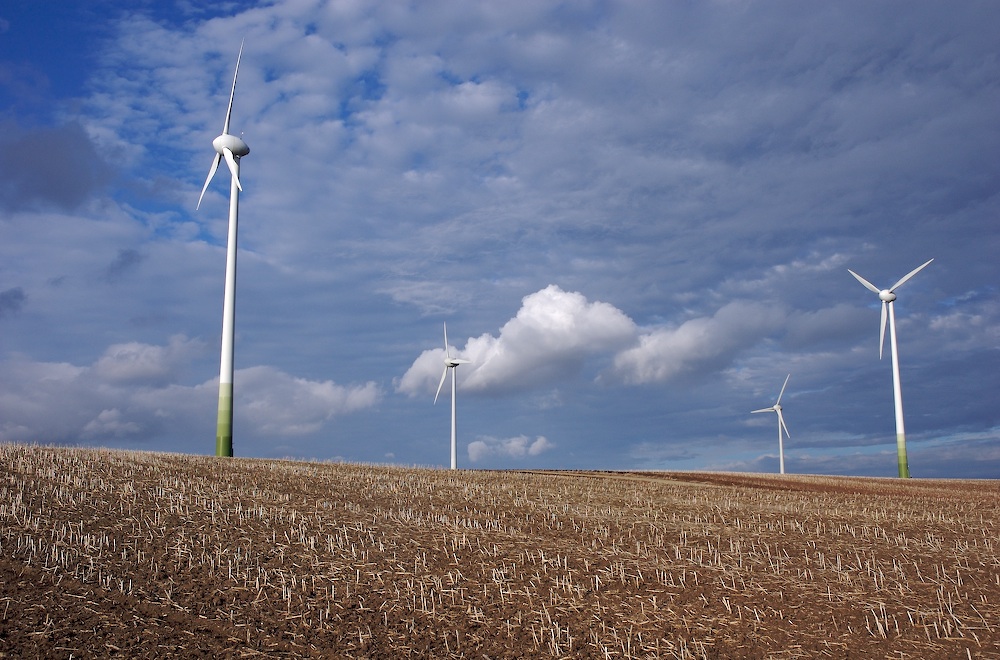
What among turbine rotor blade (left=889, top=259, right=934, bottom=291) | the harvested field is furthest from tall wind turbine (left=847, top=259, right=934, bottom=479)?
the harvested field

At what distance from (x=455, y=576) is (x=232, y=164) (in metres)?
52.1

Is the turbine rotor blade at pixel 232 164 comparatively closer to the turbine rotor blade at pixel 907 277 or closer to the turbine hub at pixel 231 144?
the turbine hub at pixel 231 144

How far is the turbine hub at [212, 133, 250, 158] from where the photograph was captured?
63531 millimetres

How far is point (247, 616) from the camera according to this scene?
17.2 meters

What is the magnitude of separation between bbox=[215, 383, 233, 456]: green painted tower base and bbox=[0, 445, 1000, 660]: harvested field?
20723 millimetres

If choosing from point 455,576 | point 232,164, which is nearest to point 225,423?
point 232,164

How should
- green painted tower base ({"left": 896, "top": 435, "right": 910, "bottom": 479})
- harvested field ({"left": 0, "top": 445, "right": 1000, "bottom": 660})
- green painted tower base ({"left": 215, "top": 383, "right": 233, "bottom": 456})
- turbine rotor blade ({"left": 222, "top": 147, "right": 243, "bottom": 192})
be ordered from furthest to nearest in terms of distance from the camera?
green painted tower base ({"left": 896, "top": 435, "right": 910, "bottom": 479}), turbine rotor blade ({"left": 222, "top": 147, "right": 243, "bottom": 192}), green painted tower base ({"left": 215, "top": 383, "right": 233, "bottom": 456}), harvested field ({"left": 0, "top": 445, "right": 1000, "bottom": 660})

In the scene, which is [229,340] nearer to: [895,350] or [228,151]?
[228,151]

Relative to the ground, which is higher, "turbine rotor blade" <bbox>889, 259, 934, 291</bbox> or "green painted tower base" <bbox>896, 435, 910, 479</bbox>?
"turbine rotor blade" <bbox>889, 259, 934, 291</bbox>

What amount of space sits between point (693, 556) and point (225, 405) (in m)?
41.2

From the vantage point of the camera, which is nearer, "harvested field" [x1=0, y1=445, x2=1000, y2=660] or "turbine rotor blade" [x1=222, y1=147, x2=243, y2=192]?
"harvested field" [x1=0, y1=445, x2=1000, y2=660]

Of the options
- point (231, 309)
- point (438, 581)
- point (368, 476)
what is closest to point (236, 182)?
point (231, 309)

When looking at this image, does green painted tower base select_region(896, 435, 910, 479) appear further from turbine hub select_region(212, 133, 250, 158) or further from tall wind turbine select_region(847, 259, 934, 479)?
turbine hub select_region(212, 133, 250, 158)

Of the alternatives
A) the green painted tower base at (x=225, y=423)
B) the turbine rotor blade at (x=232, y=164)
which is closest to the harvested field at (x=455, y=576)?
the green painted tower base at (x=225, y=423)
